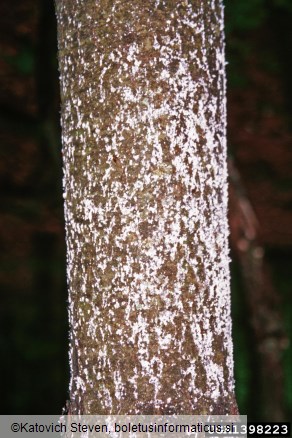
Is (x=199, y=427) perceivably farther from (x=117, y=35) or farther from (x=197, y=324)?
(x=117, y=35)

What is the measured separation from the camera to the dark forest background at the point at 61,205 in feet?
12.3

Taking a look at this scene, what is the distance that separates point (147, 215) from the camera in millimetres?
1168

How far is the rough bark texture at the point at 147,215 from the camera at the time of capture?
3.79ft

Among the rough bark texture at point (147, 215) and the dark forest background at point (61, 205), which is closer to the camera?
the rough bark texture at point (147, 215)

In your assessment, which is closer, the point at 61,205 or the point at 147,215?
the point at 147,215

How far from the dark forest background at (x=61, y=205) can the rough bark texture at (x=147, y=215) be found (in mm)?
2183

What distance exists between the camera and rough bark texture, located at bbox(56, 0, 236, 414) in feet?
3.79

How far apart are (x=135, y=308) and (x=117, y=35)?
65cm

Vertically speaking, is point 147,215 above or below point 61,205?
below

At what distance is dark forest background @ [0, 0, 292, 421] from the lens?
3.74 meters

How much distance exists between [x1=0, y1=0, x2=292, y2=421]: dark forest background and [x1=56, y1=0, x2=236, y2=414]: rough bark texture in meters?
2.18

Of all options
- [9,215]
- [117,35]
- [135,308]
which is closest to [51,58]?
[117,35]

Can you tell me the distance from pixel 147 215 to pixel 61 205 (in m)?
4.79

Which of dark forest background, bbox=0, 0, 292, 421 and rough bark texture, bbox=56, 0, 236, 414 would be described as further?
dark forest background, bbox=0, 0, 292, 421
